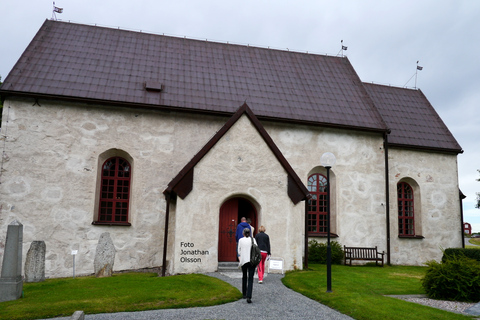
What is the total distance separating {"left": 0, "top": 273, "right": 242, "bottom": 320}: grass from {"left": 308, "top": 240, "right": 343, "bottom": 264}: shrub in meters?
6.99

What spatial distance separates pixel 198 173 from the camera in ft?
47.0

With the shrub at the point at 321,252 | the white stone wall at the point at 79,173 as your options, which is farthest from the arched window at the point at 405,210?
the white stone wall at the point at 79,173

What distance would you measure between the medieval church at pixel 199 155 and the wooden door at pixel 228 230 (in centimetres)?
4

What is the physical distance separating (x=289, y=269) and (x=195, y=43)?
1323 cm

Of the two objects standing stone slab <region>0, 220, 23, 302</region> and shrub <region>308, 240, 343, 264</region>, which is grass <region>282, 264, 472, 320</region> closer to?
shrub <region>308, 240, 343, 264</region>

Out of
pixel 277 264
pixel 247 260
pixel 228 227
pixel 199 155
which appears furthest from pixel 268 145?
pixel 247 260

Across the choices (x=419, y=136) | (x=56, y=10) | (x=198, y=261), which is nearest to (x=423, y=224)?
(x=419, y=136)

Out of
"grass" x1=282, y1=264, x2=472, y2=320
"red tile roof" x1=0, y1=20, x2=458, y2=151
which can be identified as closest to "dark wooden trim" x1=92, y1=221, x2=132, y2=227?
"red tile roof" x1=0, y1=20, x2=458, y2=151

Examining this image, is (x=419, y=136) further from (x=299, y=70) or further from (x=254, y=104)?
(x=254, y=104)

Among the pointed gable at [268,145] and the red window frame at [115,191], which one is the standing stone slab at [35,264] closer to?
the red window frame at [115,191]

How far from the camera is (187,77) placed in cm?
1933

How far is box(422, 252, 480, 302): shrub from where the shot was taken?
10.9 metres

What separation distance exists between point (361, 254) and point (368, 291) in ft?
22.9

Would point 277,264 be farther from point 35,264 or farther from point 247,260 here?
point 35,264
